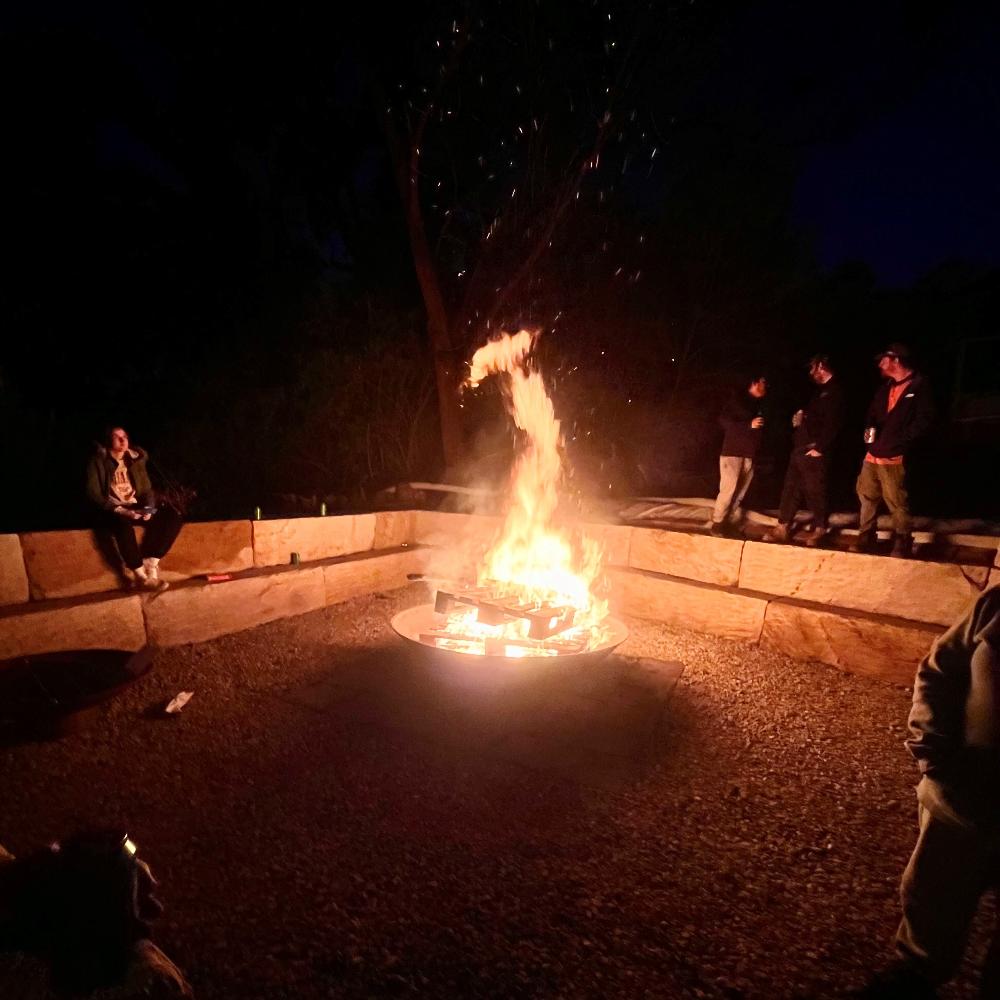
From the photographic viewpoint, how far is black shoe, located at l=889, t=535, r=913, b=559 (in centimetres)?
547

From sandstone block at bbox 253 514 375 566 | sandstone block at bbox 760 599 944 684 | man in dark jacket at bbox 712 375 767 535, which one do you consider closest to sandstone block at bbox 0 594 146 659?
sandstone block at bbox 253 514 375 566

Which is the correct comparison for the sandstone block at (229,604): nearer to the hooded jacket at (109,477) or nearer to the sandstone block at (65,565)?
the sandstone block at (65,565)

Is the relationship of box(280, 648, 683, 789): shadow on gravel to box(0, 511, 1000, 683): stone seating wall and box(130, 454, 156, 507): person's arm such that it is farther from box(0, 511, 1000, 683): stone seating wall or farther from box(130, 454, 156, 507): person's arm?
box(130, 454, 156, 507): person's arm

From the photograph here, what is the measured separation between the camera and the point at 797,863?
2.79 meters

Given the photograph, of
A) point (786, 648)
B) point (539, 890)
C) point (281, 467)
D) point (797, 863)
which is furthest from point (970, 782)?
point (281, 467)

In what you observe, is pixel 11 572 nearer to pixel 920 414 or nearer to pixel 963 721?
pixel 963 721

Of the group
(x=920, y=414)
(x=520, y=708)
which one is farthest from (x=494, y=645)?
(x=920, y=414)

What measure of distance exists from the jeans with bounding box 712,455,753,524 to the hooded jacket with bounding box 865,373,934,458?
4.34ft

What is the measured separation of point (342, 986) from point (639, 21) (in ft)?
38.7

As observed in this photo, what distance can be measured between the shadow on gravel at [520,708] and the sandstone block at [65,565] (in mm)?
2067

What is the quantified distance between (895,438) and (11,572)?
24.8 ft

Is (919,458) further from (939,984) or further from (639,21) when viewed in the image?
(939,984)

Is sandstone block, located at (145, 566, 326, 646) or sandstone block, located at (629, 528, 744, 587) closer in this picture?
sandstone block, located at (145, 566, 326, 646)

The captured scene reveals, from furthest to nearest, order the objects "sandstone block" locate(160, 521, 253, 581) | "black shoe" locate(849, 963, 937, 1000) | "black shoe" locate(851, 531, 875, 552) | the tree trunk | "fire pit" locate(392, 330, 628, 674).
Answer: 1. the tree trunk
2. "black shoe" locate(851, 531, 875, 552)
3. "sandstone block" locate(160, 521, 253, 581)
4. "fire pit" locate(392, 330, 628, 674)
5. "black shoe" locate(849, 963, 937, 1000)
